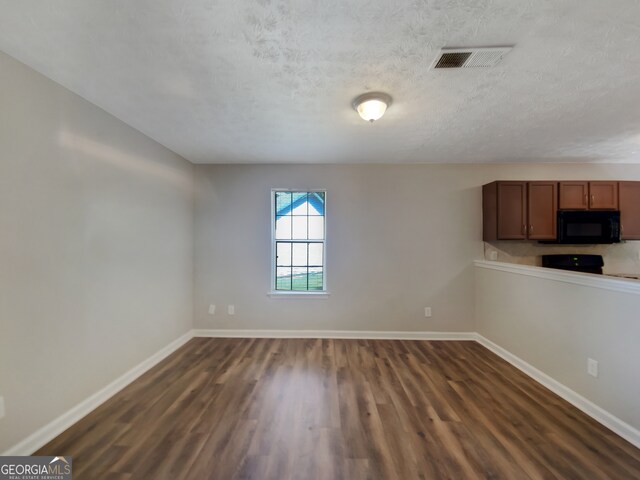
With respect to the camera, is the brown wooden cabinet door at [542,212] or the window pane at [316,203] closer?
the brown wooden cabinet door at [542,212]

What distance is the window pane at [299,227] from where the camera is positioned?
388 centimetres

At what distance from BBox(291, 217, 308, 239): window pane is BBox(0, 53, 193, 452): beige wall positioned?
1.70 metres

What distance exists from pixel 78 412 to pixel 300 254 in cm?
267

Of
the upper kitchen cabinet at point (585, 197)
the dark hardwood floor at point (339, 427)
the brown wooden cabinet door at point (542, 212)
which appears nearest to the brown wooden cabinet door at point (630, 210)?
the upper kitchen cabinet at point (585, 197)

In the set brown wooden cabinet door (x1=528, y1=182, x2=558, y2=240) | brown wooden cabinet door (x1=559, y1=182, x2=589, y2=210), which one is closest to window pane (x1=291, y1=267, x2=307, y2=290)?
brown wooden cabinet door (x1=528, y1=182, x2=558, y2=240)

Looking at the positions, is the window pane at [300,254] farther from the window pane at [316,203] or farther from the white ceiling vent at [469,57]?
the white ceiling vent at [469,57]

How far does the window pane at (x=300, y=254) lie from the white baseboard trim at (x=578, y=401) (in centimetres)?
270

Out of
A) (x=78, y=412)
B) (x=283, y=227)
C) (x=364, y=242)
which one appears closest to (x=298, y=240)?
(x=283, y=227)

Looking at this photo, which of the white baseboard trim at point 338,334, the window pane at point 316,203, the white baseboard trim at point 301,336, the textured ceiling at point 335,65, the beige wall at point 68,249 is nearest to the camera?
the textured ceiling at point 335,65

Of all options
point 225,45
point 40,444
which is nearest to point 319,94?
point 225,45

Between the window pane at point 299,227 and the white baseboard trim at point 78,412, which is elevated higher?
the window pane at point 299,227

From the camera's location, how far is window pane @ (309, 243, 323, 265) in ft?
12.7

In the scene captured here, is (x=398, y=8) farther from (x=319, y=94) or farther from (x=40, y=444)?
(x=40, y=444)

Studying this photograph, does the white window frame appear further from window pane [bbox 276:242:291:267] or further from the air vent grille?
the air vent grille
